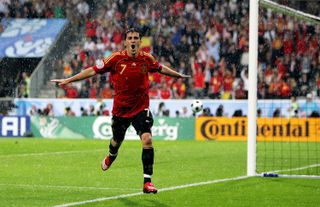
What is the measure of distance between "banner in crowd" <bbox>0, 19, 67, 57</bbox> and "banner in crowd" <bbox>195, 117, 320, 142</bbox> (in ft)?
35.5

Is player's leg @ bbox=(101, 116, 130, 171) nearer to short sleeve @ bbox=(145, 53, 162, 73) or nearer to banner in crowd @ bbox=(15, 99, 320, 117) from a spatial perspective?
short sleeve @ bbox=(145, 53, 162, 73)

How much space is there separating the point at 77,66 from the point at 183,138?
26.8 feet

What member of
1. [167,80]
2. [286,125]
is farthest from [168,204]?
[167,80]

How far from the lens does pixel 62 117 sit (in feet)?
104

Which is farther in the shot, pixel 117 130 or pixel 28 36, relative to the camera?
pixel 28 36

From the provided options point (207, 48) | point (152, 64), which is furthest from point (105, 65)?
point (207, 48)

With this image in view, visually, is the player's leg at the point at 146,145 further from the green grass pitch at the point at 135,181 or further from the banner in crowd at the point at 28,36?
the banner in crowd at the point at 28,36

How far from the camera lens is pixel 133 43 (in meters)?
11.5

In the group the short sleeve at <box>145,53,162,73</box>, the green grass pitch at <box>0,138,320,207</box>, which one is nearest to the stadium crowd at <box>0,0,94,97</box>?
the green grass pitch at <box>0,138,320,207</box>

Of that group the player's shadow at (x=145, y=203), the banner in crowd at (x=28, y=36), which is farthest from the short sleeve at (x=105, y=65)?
the banner in crowd at (x=28, y=36)

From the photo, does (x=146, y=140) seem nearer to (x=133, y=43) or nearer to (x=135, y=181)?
(x=133, y=43)

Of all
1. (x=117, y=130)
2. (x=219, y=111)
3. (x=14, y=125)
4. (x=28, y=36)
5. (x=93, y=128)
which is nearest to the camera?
(x=117, y=130)

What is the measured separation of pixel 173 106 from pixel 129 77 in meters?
20.8

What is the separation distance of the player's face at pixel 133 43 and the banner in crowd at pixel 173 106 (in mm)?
19368
